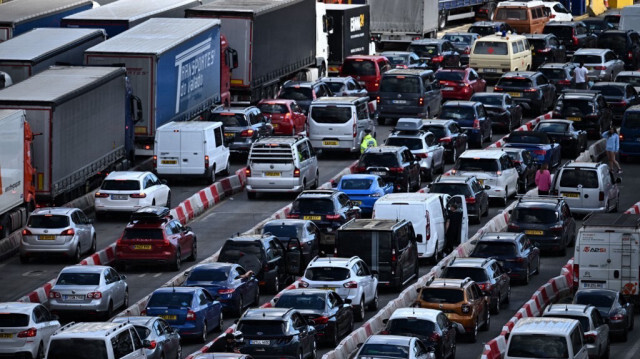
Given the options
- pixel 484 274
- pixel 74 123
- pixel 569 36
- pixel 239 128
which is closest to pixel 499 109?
pixel 239 128

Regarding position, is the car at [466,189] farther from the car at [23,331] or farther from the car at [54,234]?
A: the car at [23,331]

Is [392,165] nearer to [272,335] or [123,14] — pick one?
[123,14]

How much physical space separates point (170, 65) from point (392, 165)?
8428 mm

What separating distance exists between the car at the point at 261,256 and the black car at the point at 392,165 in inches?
383

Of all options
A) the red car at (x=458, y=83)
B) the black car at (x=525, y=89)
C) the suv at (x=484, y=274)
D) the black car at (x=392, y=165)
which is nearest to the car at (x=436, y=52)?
the red car at (x=458, y=83)

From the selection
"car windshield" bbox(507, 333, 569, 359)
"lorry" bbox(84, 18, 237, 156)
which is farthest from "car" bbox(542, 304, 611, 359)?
"lorry" bbox(84, 18, 237, 156)

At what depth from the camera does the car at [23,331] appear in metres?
36.2

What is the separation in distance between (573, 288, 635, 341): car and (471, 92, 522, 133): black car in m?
24.0

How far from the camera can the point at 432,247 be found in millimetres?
45594

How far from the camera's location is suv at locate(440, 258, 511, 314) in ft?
135

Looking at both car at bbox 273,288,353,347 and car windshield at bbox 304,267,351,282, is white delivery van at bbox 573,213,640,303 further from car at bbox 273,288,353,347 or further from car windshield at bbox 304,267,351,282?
car at bbox 273,288,353,347

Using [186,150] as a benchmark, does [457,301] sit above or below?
below

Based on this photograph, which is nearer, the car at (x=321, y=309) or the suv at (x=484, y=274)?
the car at (x=321, y=309)

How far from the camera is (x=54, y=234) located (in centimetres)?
4500
